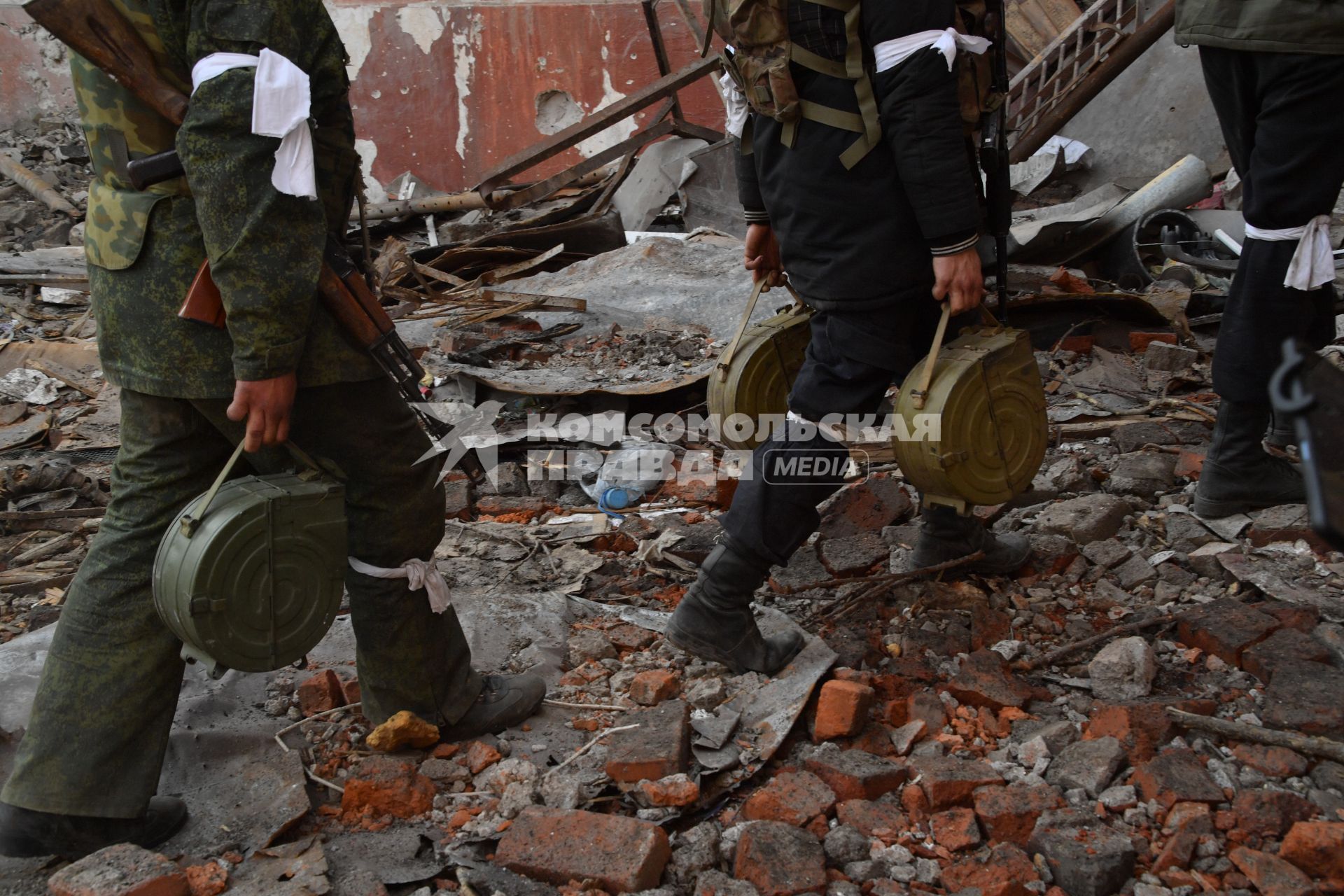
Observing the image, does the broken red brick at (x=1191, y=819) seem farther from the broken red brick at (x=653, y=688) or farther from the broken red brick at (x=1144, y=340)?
the broken red brick at (x=1144, y=340)

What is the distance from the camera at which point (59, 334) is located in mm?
6777

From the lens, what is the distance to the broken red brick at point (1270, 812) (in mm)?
2049

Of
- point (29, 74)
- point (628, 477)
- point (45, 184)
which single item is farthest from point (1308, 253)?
point (29, 74)

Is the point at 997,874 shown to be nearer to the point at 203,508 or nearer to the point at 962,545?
the point at 962,545

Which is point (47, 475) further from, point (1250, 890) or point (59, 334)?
point (1250, 890)

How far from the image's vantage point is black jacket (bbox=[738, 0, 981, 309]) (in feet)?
7.52

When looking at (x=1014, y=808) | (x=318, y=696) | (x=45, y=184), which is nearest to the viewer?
(x=1014, y=808)

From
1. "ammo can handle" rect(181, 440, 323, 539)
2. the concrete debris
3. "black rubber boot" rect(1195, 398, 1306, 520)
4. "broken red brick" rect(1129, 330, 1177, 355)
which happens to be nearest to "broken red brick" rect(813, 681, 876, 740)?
the concrete debris

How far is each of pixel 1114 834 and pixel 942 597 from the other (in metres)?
1.13

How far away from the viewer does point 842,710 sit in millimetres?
2496

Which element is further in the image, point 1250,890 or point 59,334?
point 59,334

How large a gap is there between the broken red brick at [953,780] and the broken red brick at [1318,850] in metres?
0.54

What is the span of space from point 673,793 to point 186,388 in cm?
130

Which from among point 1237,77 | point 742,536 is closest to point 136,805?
point 742,536
